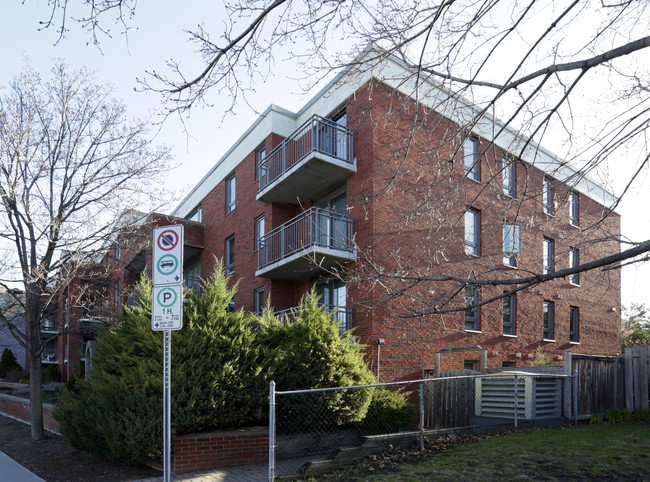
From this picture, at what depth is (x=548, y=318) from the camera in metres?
21.7

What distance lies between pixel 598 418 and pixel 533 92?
33.5 feet

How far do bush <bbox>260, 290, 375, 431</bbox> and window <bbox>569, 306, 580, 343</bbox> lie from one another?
587 inches

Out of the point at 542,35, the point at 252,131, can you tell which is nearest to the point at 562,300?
the point at 252,131

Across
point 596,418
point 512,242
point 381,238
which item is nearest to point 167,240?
point 512,242

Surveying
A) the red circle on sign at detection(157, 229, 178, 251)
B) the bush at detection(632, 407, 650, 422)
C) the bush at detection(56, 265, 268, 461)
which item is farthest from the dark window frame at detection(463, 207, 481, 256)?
the red circle on sign at detection(157, 229, 178, 251)

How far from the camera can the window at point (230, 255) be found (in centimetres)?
A: 2223

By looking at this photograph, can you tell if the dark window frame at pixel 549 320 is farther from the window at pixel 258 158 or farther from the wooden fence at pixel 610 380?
the window at pixel 258 158

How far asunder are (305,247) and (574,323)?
13718 mm

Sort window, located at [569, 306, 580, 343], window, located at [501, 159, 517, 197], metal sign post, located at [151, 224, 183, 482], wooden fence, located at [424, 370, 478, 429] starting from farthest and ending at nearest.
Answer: window, located at [569, 306, 580, 343] → wooden fence, located at [424, 370, 478, 429] → window, located at [501, 159, 517, 197] → metal sign post, located at [151, 224, 183, 482]

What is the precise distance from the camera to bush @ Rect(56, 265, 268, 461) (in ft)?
28.3

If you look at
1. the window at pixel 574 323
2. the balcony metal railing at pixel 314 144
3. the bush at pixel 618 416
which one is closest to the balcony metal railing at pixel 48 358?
the balcony metal railing at pixel 314 144

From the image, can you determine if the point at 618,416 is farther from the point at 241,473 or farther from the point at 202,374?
the point at 202,374

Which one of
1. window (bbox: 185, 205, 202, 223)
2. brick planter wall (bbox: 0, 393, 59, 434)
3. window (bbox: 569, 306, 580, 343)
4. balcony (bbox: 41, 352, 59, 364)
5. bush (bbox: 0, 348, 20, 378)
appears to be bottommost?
balcony (bbox: 41, 352, 59, 364)

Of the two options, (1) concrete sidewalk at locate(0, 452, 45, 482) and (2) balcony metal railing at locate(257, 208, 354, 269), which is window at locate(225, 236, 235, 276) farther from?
(1) concrete sidewalk at locate(0, 452, 45, 482)
